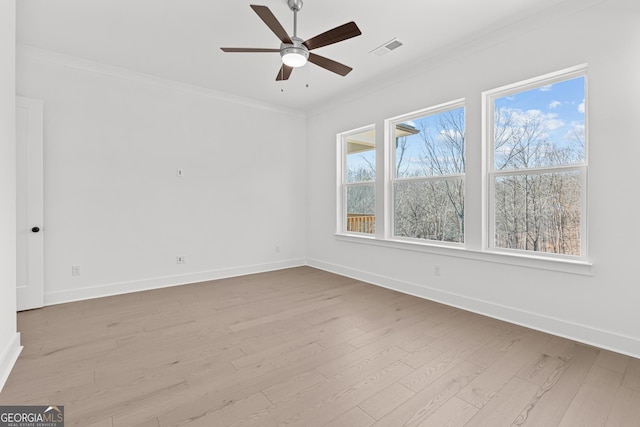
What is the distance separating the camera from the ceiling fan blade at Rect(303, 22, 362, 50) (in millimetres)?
2190

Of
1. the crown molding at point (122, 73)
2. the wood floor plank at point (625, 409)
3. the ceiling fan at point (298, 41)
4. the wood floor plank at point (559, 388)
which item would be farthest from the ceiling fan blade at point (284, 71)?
the wood floor plank at point (625, 409)

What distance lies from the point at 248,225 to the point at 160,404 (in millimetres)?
3477

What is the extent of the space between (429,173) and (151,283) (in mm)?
4131

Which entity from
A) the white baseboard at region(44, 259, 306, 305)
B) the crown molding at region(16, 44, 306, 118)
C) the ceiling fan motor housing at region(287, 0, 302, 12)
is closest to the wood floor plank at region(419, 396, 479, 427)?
the ceiling fan motor housing at region(287, 0, 302, 12)

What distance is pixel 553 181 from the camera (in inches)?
113

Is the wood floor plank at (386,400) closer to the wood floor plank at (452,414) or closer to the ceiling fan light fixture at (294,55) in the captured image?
the wood floor plank at (452,414)

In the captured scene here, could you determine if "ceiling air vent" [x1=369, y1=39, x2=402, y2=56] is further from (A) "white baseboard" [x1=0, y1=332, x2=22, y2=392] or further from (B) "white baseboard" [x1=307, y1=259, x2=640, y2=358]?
(A) "white baseboard" [x1=0, y1=332, x2=22, y2=392]

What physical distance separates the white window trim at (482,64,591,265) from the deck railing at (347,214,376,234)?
1.73m

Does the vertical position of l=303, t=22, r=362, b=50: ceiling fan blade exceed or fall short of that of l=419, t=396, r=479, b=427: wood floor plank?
it exceeds it

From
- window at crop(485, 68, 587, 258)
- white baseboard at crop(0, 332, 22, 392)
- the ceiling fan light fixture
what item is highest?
the ceiling fan light fixture

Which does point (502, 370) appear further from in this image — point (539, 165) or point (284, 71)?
point (284, 71)

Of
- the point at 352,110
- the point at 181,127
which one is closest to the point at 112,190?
the point at 181,127

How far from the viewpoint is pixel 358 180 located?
198 inches

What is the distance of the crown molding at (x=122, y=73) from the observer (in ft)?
11.1
